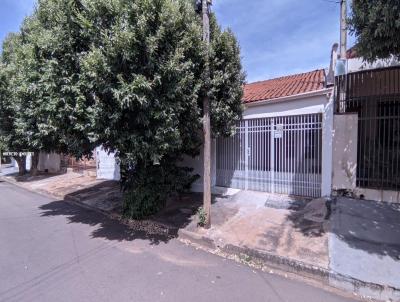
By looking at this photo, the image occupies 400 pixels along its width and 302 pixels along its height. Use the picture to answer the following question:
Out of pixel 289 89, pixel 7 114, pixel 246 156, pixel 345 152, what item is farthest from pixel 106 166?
pixel 345 152

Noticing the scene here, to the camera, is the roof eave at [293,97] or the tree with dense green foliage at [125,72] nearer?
the tree with dense green foliage at [125,72]

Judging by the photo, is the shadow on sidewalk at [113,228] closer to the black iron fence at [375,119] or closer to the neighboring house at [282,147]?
the neighboring house at [282,147]

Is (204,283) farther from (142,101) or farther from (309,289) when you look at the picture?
(142,101)

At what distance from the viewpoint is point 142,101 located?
5273mm

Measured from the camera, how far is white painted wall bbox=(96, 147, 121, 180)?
14048mm

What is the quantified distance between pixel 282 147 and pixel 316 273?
4.38m

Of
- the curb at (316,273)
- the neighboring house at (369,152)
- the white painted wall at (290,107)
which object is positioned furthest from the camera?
the white painted wall at (290,107)

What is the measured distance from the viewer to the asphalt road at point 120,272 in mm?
3971

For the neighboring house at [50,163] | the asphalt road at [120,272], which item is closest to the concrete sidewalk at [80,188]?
the neighboring house at [50,163]

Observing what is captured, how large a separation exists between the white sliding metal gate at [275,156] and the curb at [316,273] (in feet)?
11.5

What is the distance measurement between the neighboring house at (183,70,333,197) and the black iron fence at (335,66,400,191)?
34.2 inches

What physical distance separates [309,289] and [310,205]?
3.25 metres

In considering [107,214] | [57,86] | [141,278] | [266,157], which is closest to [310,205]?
[266,157]

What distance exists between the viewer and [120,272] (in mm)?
4645
